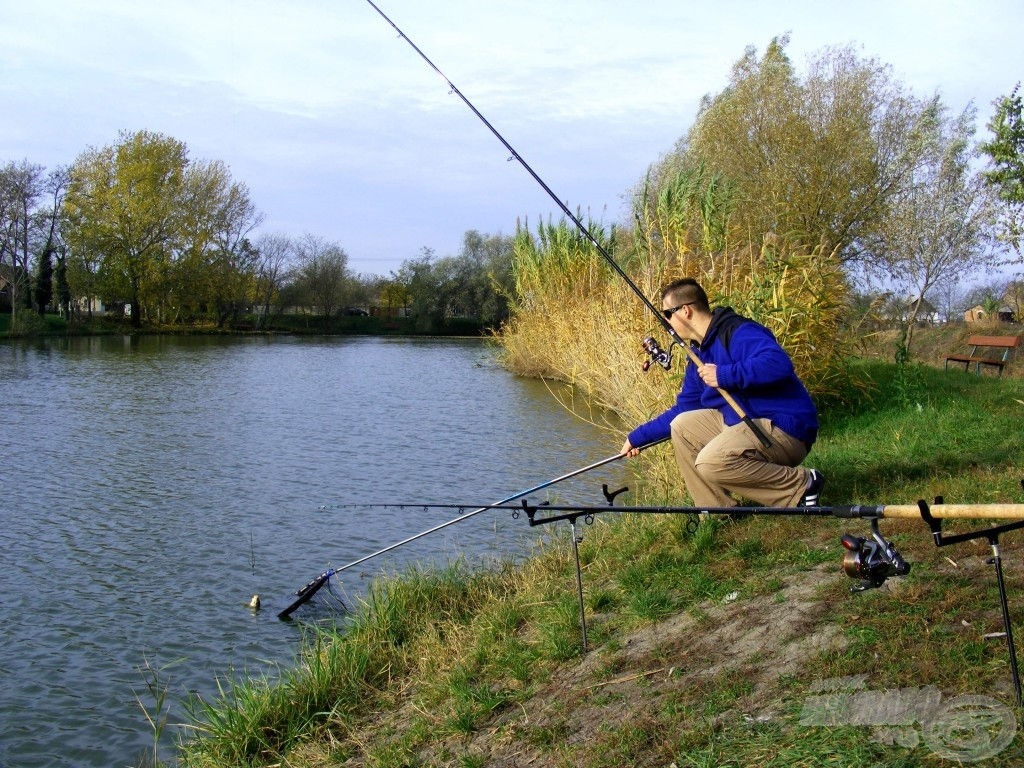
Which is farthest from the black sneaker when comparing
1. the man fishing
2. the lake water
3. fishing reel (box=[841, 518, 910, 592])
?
the lake water

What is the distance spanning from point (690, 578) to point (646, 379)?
5.11 meters

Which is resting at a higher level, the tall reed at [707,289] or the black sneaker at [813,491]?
the tall reed at [707,289]

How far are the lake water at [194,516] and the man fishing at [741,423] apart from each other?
8.59 feet

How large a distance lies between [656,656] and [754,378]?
1.69 metres

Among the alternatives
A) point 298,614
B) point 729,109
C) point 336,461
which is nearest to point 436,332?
point 729,109

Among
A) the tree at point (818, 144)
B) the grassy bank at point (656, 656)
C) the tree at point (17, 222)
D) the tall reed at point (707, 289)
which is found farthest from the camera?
the tree at point (17, 222)

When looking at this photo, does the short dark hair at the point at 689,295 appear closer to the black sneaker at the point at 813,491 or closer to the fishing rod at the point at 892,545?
the black sneaker at the point at 813,491

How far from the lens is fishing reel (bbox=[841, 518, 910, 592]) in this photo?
3.36 meters

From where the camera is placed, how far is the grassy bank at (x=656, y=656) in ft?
10.9

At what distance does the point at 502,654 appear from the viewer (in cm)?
454

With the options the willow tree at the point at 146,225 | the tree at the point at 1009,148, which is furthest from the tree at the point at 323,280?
the tree at the point at 1009,148

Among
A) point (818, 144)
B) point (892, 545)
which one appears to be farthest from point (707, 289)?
point (818, 144)

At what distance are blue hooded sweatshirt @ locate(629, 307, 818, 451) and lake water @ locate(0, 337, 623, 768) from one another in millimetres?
2877

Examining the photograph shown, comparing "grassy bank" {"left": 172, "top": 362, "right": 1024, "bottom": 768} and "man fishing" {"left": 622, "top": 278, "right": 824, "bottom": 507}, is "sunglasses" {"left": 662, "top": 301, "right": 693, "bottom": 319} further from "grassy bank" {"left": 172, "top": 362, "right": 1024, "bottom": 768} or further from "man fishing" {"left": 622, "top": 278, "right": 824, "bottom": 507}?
"grassy bank" {"left": 172, "top": 362, "right": 1024, "bottom": 768}
